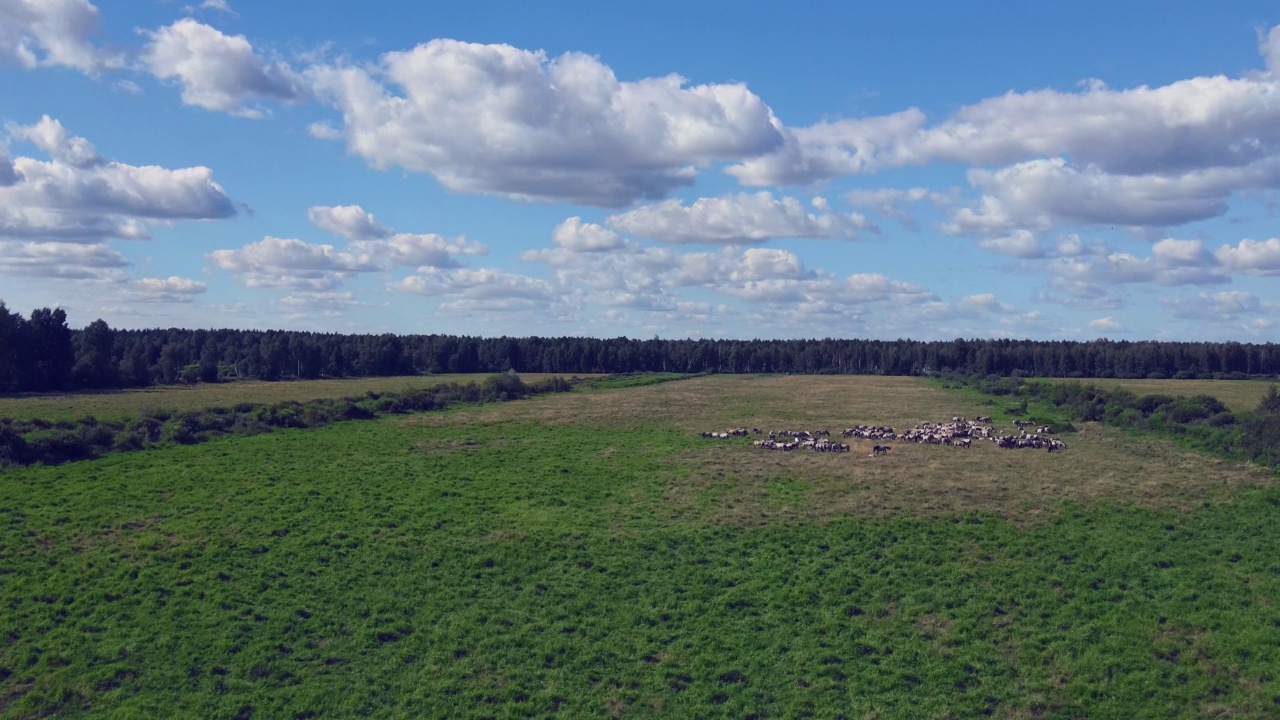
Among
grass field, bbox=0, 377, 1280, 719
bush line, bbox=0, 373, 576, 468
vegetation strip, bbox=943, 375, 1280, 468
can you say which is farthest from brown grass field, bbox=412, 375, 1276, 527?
bush line, bbox=0, 373, 576, 468

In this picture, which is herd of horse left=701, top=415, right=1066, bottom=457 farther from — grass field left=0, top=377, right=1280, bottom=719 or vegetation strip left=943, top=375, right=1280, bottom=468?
grass field left=0, top=377, right=1280, bottom=719

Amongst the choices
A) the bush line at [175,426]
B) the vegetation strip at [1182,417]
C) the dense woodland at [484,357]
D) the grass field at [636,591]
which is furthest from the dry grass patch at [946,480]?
the dense woodland at [484,357]

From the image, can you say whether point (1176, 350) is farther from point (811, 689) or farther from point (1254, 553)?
point (811, 689)

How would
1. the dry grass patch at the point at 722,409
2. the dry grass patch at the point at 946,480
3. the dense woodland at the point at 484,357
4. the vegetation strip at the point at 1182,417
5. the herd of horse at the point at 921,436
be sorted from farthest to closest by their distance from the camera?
the dense woodland at the point at 484,357 < the dry grass patch at the point at 722,409 < the herd of horse at the point at 921,436 < the vegetation strip at the point at 1182,417 < the dry grass patch at the point at 946,480

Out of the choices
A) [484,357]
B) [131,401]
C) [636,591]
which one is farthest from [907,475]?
[484,357]

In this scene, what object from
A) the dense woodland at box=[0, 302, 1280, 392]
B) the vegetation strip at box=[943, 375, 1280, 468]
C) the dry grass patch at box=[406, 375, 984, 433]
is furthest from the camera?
the dense woodland at box=[0, 302, 1280, 392]

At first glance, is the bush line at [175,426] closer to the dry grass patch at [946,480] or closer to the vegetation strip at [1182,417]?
the dry grass patch at [946,480]
